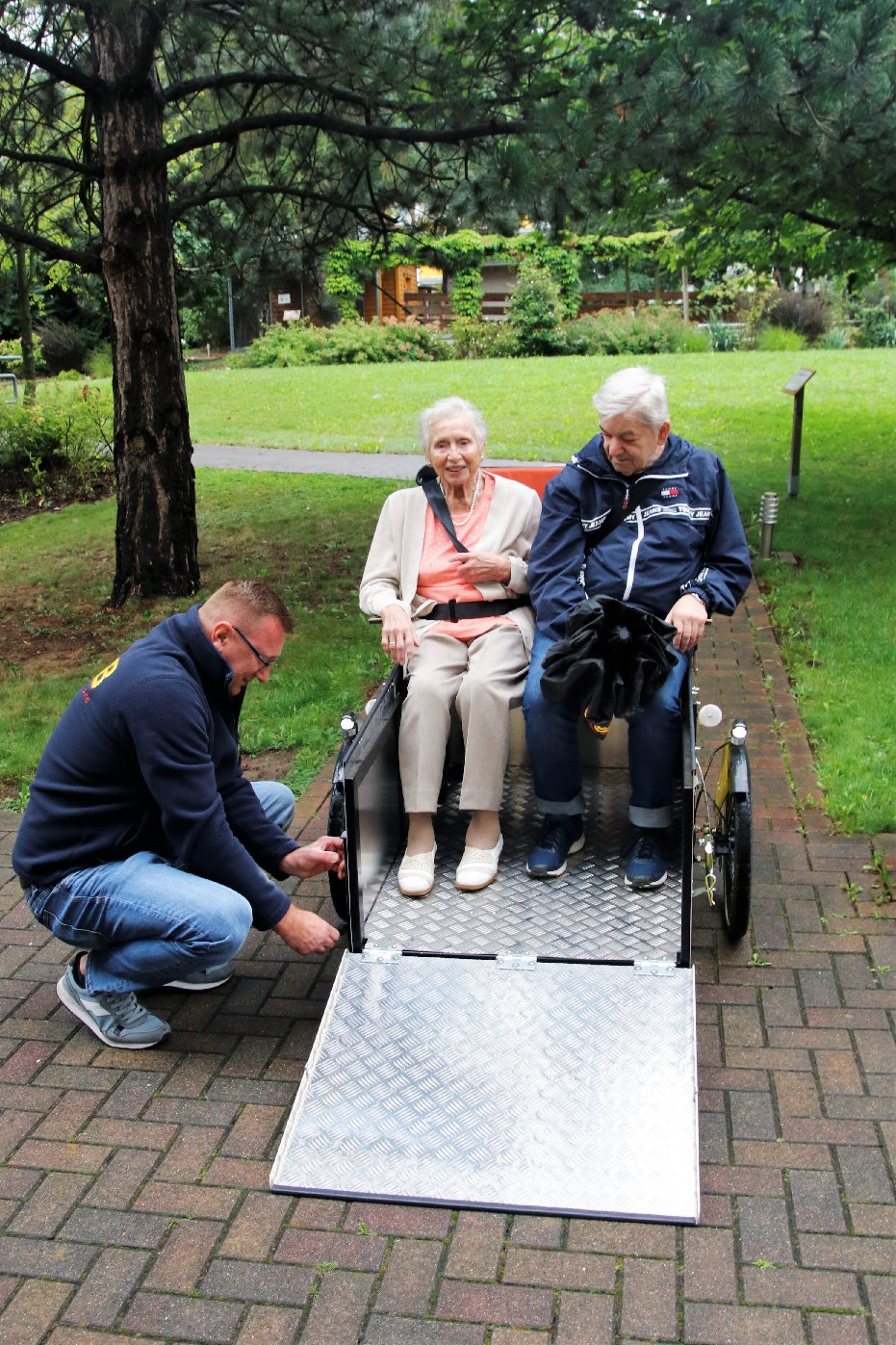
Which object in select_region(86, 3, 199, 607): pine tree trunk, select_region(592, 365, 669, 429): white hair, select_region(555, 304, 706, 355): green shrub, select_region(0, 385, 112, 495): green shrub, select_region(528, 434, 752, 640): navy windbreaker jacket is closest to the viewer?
select_region(592, 365, 669, 429): white hair

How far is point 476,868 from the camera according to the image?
3.69 meters

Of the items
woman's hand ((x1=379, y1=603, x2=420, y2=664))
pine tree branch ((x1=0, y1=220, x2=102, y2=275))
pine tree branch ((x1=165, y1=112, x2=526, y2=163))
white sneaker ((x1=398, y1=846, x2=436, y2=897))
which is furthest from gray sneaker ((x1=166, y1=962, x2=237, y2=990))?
pine tree branch ((x1=0, y1=220, x2=102, y2=275))

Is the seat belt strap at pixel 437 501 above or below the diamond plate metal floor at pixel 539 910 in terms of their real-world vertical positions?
above

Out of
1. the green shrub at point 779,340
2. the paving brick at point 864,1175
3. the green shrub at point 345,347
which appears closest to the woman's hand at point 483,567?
the paving brick at point 864,1175

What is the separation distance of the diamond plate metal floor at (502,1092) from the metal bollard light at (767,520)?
5530 mm

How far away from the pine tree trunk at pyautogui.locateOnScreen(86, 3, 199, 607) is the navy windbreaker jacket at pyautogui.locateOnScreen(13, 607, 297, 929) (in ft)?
13.8

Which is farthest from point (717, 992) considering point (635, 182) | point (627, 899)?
point (635, 182)

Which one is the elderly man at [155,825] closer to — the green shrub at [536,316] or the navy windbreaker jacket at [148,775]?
the navy windbreaker jacket at [148,775]

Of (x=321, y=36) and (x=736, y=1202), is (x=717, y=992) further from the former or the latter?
(x=321, y=36)

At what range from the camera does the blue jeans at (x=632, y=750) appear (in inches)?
143

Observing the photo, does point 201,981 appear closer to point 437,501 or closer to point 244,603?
point 244,603

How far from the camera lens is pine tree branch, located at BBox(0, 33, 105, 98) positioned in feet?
20.9

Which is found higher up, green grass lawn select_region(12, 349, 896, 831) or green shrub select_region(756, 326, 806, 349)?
green shrub select_region(756, 326, 806, 349)

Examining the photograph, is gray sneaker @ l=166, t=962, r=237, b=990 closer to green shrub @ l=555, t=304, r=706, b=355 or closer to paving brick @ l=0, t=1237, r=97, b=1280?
paving brick @ l=0, t=1237, r=97, b=1280
